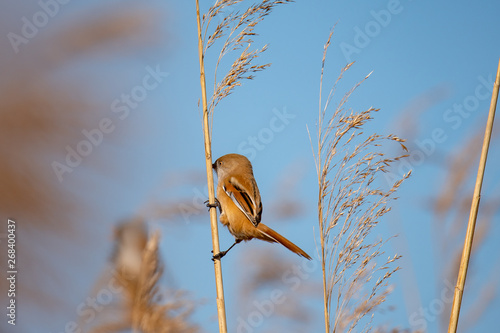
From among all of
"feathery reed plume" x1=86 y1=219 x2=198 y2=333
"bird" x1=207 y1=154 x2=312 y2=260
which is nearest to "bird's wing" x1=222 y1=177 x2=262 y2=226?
"bird" x1=207 y1=154 x2=312 y2=260

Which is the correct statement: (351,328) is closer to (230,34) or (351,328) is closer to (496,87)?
(496,87)

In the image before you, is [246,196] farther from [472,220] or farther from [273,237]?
[472,220]

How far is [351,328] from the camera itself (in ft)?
5.58

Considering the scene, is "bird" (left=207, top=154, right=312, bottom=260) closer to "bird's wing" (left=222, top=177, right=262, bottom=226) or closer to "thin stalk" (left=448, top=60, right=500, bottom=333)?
"bird's wing" (left=222, top=177, right=262, bottom=226)

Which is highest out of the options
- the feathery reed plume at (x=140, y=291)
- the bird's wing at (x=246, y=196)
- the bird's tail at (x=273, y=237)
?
the bird's wing at (x=246, y=196)

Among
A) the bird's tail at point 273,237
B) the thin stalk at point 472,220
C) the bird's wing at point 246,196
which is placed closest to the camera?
the thin stalk at point 472,220

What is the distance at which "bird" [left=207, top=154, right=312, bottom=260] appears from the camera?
2943 millimetres

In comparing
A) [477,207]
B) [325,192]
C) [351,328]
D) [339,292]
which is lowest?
[351,328]

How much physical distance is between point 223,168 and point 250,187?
0.76 feet

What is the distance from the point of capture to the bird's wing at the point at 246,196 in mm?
2920

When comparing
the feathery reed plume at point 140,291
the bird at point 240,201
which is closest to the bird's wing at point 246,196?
the bird at point 240,201

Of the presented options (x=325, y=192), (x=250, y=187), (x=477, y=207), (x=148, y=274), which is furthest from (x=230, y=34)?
(x=250, y=187)

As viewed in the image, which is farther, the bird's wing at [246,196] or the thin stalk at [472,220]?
the bird's wing at [246,196]

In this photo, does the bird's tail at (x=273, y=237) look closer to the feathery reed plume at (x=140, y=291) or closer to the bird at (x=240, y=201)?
the bird at (x=240, y=201)
